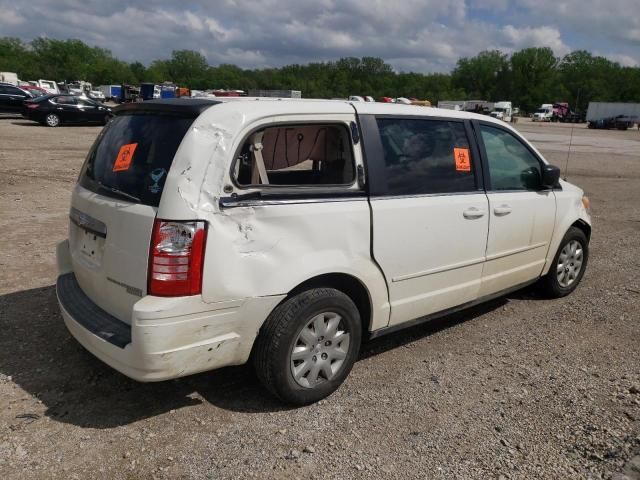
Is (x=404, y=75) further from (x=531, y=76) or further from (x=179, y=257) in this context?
(x=179, y=257)

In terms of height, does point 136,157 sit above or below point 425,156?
below

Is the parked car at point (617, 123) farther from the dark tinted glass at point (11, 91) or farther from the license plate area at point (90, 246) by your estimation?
the license plate area at point (90, 246)

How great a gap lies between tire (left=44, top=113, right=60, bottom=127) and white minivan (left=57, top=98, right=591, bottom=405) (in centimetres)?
2237

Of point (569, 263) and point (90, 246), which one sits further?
point (569, 263)

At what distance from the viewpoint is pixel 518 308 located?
4980 mm

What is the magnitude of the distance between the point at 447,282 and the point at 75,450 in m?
2.58

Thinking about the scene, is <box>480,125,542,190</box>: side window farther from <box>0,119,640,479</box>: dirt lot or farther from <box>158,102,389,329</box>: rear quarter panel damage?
<box>158,102,389,329</box>: rear quarter panel damage

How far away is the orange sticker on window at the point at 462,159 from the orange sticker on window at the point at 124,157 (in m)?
2.23

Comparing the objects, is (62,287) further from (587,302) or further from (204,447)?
(587,302)

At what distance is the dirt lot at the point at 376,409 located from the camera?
8.93 ft

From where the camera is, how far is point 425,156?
3707mm

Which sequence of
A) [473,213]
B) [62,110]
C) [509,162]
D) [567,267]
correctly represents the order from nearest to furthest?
[473,213] → [509,162] → [567,267] → [62,110]

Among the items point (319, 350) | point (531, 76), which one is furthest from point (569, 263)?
point (531, 76)

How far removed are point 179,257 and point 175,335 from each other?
39cm
